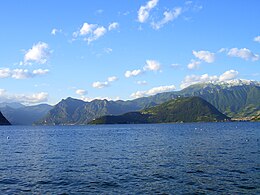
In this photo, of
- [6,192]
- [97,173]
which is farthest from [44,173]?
→ [6,192]

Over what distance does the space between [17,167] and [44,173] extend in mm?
10405

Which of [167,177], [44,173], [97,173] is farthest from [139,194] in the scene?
[44,173]

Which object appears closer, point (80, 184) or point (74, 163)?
point (80, 184)

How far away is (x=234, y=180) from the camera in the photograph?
47281 millimetres

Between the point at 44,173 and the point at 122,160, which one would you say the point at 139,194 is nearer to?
the point at 44,173

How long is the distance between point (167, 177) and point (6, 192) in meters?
23.5

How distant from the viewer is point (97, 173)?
5459cm

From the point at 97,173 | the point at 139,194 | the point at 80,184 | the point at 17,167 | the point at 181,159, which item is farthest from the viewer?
the point at 181,159

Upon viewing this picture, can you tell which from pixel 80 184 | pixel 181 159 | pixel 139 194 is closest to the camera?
pixel 139 194

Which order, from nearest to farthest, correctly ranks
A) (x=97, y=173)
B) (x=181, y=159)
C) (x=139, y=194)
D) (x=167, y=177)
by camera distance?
(x=139, y=194) → (x=167, y=177) → (x=97, y=173) → (x=181, y=159)

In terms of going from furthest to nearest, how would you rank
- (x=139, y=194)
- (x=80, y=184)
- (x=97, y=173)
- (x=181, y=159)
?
(x=181, y=159), (x=97, y=173), (x=80, y=184), (x=139, y=194)

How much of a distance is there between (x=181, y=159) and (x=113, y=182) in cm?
2648

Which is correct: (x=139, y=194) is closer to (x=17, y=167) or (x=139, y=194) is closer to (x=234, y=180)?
(x=234, y=180)

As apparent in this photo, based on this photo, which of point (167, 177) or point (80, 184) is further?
point (167, 177)
